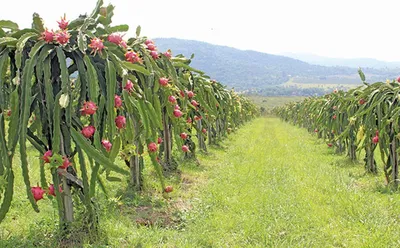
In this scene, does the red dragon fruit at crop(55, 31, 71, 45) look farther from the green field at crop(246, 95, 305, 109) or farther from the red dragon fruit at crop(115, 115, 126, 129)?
the green field at crop(246, 95, 305, 109)

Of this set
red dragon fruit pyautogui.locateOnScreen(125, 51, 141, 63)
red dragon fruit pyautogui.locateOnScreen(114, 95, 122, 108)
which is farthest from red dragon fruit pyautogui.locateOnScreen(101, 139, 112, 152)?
red dragon fruit pyautogui.locateOnScreen(125, 51, 141, 63)

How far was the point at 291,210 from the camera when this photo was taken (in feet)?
17.5

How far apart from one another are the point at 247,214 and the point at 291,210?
61cm

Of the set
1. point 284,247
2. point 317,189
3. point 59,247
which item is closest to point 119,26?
point 59,247

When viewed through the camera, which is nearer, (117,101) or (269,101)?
(117,101)

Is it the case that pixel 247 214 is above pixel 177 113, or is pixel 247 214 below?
below

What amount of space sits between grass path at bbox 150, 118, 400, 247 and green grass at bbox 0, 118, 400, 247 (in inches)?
0.4

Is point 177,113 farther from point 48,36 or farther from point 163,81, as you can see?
point 48,36

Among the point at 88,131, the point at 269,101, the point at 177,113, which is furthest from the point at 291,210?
the point at 269,101

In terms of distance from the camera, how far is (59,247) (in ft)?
12.2

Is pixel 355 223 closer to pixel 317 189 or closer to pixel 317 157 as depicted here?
pixel 317 189

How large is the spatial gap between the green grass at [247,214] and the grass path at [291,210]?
0.04 feet

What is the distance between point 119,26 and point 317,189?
4.33 metres

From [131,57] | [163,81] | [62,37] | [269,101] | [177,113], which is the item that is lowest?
[269,101]
